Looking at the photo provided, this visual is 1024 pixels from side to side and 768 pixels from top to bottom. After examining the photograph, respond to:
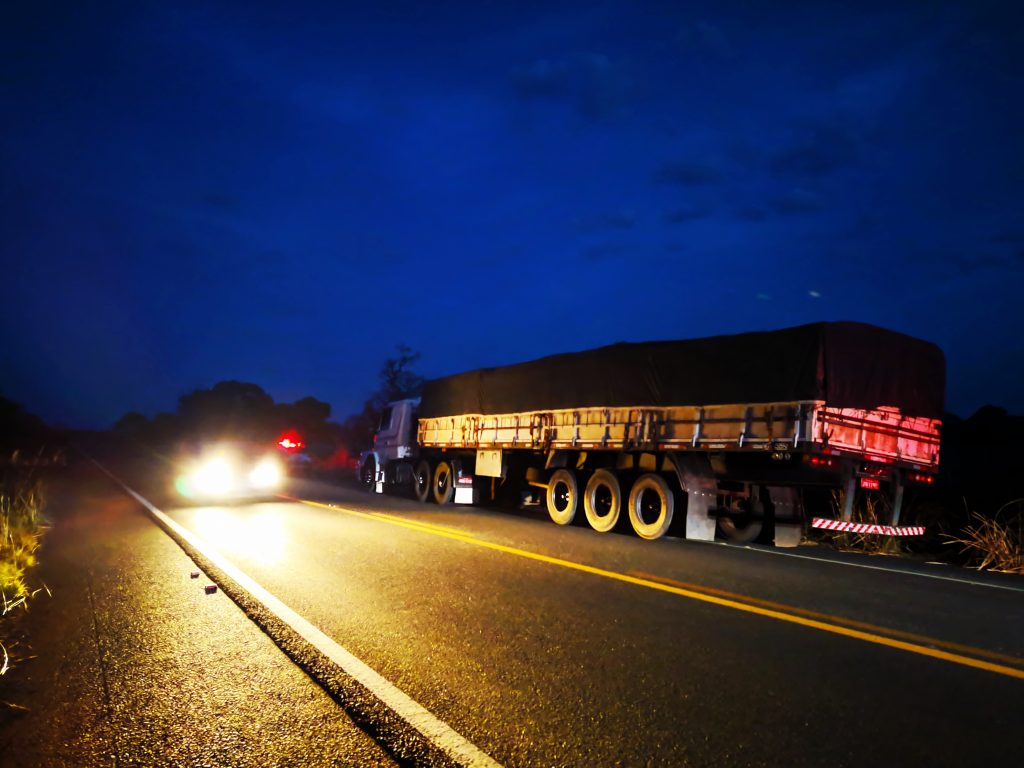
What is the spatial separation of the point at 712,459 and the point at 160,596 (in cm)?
788

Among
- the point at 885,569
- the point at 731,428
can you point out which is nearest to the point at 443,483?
the point at 731,428

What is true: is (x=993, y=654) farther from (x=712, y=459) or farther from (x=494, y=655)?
(x=712, y=459)

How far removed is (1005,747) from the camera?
122 inches

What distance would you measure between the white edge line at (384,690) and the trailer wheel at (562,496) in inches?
273

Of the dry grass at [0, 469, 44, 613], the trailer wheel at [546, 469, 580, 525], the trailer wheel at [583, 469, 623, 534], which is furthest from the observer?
the trailer wheel at [546, 469, 580, 525]

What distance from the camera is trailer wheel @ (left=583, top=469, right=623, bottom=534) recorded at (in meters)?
11.5

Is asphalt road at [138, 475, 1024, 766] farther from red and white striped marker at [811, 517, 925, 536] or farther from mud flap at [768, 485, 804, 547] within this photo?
mud flap at [768, 485, 804, 547]

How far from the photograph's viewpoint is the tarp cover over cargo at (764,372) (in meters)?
9.30

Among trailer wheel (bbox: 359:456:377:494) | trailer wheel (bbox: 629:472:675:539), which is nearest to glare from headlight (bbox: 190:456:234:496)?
trailer wheel (bbox: 359:456:377:494)

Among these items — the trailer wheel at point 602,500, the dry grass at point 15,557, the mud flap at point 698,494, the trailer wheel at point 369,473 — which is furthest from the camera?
the trailer wheel at point 369,473

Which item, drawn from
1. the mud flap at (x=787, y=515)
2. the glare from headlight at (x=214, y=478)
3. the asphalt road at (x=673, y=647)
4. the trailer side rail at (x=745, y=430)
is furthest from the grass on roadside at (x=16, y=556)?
the mud flap at (x=787, y=515)

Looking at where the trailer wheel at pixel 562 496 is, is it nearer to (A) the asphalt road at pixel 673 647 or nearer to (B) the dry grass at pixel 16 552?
(A) the asphalt road at pixel 673 647

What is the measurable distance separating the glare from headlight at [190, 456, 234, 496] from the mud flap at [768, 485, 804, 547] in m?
12.4

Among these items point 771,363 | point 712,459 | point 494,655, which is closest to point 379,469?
point 712,459
